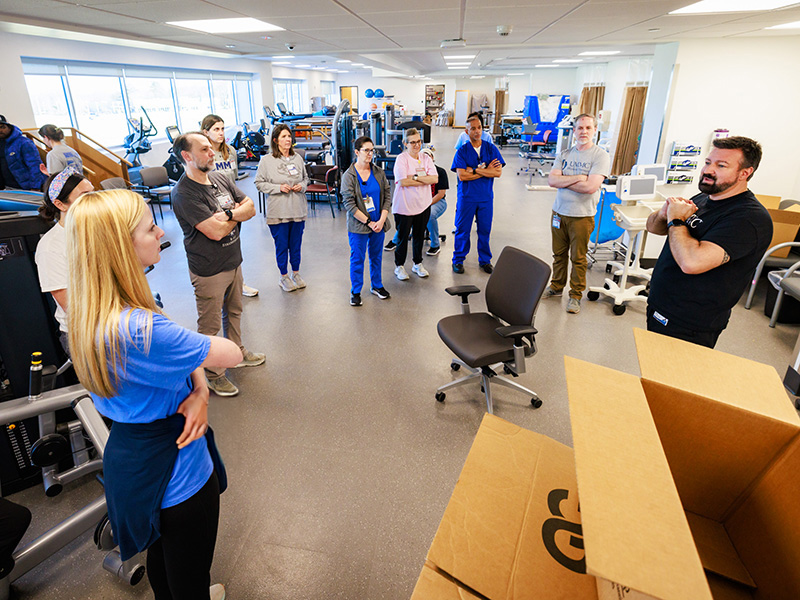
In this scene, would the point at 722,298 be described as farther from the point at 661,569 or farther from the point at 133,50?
the point at 133,50

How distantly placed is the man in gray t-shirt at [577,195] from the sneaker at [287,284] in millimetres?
2755

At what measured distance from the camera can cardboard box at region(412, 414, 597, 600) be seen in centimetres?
92

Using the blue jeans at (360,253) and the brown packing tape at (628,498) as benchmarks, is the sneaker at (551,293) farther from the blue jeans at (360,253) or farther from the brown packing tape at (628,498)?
the brown packing tape at (628,498)

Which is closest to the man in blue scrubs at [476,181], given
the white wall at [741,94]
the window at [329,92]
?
the white wall at [741,94]

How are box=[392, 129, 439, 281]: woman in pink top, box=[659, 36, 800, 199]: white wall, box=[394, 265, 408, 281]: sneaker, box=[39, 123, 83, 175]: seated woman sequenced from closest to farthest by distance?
1. box=[392, 129, 439, 281]: woman in pink top
2. box=[659, 36, 800, 199]: white wall
3. box=[394, 265, 408, 281]: sneaker
4. box=[39, 123, 83, 175]: seated woman

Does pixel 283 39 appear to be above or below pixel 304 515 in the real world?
above

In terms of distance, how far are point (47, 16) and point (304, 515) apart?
18.3 ft

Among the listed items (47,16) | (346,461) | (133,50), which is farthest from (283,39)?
(346,461)

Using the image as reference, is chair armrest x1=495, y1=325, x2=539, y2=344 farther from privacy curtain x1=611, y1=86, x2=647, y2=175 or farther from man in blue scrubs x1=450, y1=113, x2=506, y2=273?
privacy curtain x1=611, y1=86, x2=647, y2=175

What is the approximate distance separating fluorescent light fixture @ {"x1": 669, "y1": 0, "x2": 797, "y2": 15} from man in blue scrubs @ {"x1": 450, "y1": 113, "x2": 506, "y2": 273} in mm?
1948

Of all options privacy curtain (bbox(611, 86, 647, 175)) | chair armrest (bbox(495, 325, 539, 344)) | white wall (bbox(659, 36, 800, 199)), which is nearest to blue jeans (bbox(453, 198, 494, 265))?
white wall (bbox(659, 36, 800, 199))

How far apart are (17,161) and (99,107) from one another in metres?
5.18

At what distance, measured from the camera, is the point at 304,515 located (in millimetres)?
2211

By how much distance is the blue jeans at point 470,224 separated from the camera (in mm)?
4977
